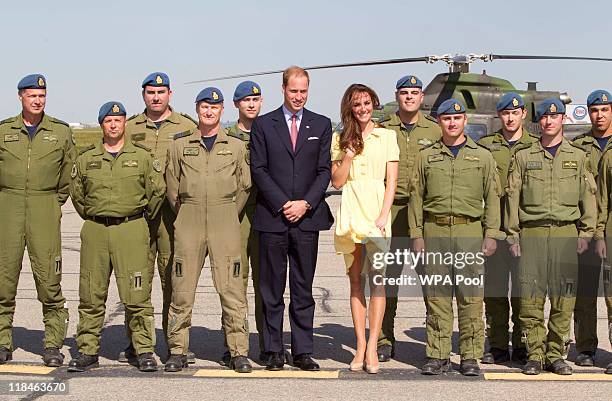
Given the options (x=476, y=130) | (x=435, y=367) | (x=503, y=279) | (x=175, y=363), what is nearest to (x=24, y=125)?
(x=175, y=363)

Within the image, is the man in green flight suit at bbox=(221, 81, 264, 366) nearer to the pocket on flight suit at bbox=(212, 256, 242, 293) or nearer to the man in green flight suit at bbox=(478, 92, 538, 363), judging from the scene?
the pocket on flight suit at bbox=(212, 256, 242, 293)

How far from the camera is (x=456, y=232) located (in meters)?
6.44

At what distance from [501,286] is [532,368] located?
77cm

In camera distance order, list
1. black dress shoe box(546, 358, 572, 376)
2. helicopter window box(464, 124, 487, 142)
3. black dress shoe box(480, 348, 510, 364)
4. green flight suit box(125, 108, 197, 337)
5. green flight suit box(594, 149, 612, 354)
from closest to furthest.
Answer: black dress shoe box(546, 358, 572, 376), green flight suit box(594, 149, 612, 354), green flight suit box(125, 108, 197, 337), black dress shoe box(480, 348, 510, 364), helicopter window box(464, 124, 487, 142)

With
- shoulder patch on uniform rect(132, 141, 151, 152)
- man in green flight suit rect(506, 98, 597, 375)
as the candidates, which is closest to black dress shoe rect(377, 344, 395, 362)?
man in green flight suit rect(506, 98, 597, 375)

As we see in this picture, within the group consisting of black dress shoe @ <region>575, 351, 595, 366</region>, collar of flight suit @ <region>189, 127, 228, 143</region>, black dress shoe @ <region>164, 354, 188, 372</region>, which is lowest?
black dress shoe @ <region>575, 351, 595, 366</region>

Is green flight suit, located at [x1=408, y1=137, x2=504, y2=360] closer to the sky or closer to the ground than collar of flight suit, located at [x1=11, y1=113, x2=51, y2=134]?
closer to the ground

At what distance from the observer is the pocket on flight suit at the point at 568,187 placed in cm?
647

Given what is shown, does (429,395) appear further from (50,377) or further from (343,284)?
(343,284)

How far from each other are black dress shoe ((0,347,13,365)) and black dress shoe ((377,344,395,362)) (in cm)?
272

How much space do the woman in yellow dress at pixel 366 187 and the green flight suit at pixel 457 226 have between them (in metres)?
0.25

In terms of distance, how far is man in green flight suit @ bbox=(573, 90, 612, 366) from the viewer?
6.77 metres

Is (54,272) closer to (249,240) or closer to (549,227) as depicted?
(249,240)

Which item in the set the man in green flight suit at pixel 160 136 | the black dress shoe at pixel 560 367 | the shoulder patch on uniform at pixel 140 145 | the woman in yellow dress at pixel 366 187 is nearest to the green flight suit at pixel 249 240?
the man in green flight suit at pixel 160 136
